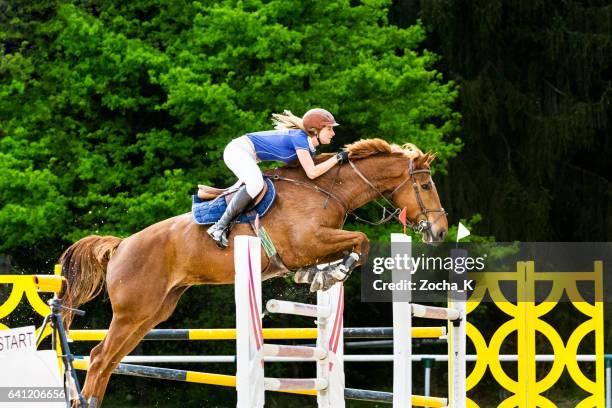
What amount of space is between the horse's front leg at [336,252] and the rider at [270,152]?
42cm

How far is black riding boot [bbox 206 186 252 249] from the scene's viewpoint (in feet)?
19.7

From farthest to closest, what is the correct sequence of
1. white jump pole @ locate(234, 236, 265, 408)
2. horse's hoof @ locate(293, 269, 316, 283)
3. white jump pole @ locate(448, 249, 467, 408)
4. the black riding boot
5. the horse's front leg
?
1. the black riding boot
2. horse's hoof @ locate(293, 269, 316, 283)
3. the horse's front leg
4. white jump pole @ locate(448, 249, 467, 408)
5. white jump pole @ locate(234, 236, 265, 408)

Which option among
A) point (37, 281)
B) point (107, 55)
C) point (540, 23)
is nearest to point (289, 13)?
point (107, 55)

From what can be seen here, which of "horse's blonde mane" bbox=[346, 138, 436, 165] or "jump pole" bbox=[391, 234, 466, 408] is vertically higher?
"horse's blonde mane" bbox=[346, 138, 436, 165]

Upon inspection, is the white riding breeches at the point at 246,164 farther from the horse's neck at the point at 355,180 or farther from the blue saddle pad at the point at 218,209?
the horse's neck at the point at 355,180

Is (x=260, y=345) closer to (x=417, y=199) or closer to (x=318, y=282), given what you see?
(x=318, y=282)

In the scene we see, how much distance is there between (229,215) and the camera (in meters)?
6.02

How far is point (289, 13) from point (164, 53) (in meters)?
1.56

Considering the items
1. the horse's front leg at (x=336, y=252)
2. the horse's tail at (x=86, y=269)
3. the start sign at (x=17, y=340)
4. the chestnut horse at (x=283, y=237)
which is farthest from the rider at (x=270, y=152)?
the start sign at (x=17, y=340)

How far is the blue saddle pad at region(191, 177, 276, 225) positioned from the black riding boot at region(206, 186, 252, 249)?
0.23 ft

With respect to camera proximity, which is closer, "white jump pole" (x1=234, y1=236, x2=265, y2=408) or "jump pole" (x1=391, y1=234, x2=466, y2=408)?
"white jump pole" (x1=234, y1=236, x2=265, y2=408)

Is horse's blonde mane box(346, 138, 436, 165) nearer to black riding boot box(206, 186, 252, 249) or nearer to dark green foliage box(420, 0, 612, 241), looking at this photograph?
black riding boot box(206, 186, 252, 249)

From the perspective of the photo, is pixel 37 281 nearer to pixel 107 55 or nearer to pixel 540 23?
pixel 107 55

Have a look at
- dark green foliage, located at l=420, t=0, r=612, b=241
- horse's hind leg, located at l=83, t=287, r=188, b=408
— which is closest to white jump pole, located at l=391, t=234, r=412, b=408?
horse's hind leg, located at l=83, t=287, r=188, b=408
